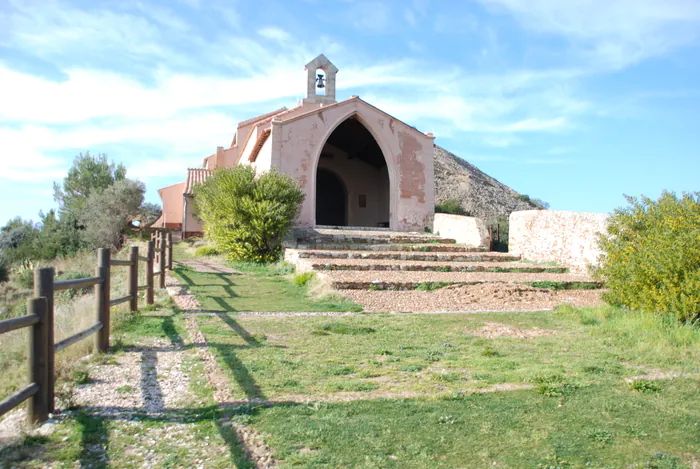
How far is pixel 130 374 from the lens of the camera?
5449 mm

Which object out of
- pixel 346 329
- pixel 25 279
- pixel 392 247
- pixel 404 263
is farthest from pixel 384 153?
pixel 25 279

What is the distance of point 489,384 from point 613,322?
4.18 m

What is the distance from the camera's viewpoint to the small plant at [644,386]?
4986mm

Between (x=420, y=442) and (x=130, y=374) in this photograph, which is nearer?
(x=420, y=442)

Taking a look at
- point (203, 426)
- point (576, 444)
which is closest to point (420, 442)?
point (576, 444)

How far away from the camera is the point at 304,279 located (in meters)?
12.8

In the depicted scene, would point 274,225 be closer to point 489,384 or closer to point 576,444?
point 489,384

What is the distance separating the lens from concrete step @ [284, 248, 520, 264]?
15.6 m

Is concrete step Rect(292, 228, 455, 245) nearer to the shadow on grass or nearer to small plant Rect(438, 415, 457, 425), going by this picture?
the shadow on grass

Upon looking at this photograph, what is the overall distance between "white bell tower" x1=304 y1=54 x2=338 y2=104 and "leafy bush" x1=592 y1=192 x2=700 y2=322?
1600 cm

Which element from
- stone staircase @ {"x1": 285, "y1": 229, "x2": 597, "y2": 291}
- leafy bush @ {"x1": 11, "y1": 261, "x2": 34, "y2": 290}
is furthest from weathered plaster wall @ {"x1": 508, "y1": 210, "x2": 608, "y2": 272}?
leafy bush @ {"x1": 11, "y1": 261, "x2": 34, "y2": 290}

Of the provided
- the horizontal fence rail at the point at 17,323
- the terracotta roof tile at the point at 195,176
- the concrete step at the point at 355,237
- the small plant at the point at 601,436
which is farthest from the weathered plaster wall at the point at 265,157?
the small plant at the point at 601,436

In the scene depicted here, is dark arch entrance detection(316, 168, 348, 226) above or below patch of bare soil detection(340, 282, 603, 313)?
above

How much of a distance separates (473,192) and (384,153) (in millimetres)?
30883
